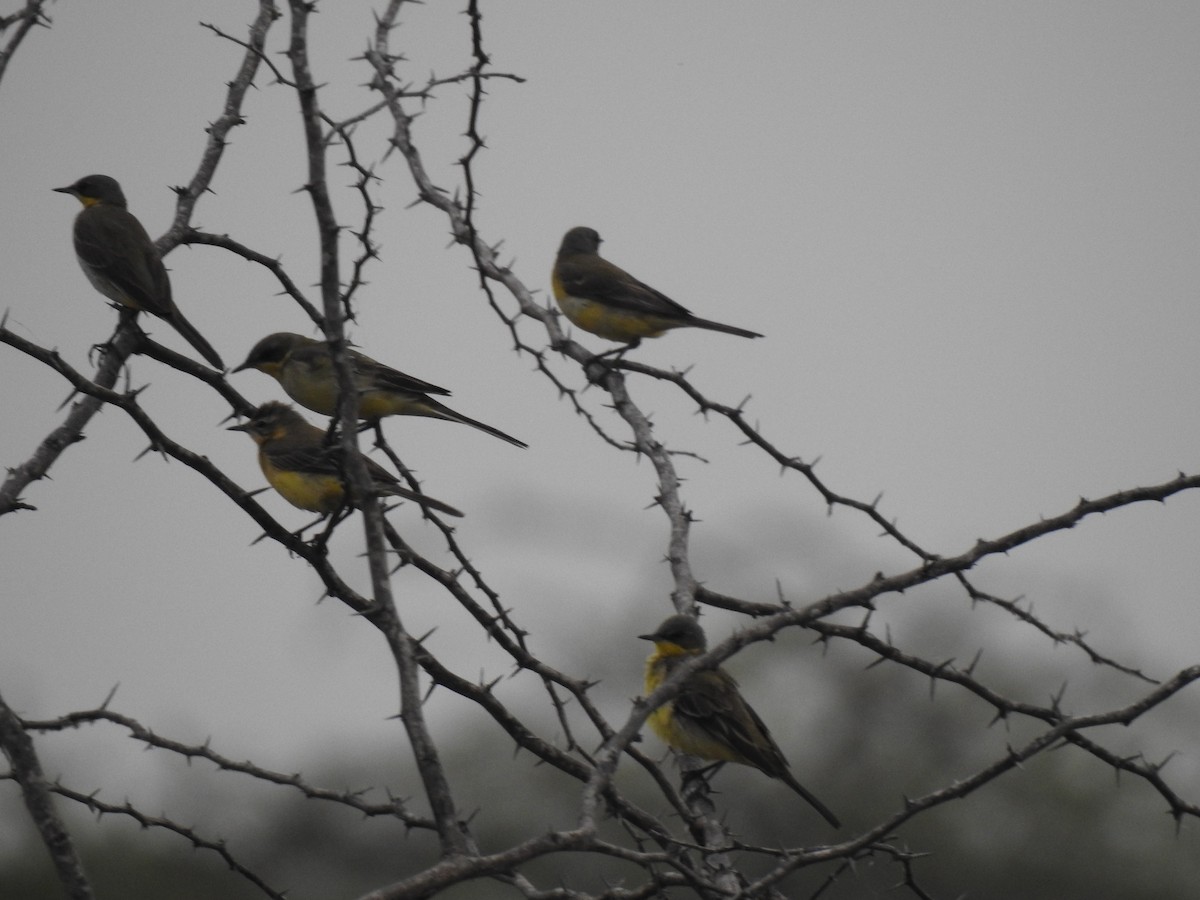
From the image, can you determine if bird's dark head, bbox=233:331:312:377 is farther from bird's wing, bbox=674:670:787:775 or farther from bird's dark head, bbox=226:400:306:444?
bird's wing, bbox=674:670:787:775

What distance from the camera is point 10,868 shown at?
2006 centimetres

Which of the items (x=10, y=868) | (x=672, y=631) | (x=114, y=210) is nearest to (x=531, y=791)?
(x=10, y=868)

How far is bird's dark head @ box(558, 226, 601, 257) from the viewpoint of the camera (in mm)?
11547

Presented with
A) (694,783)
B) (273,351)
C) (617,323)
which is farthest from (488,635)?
(617,323)

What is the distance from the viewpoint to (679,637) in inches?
265

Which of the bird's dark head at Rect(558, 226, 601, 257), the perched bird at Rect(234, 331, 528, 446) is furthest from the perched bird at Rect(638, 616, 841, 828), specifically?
the bird's dark head at Rect(558, 226, 601, 257)

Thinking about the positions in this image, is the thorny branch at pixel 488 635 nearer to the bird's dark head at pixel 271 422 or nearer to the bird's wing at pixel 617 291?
the bird's dark head at pixel 271 422

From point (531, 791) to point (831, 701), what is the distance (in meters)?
5.68

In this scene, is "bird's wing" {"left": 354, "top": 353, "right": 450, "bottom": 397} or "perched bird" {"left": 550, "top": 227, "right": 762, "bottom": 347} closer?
"bird's wing" {"left": 354, "top": 353, "right": 450, "bottom": 397}

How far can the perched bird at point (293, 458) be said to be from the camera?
23.5 ft

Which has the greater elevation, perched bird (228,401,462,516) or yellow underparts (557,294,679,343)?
yellow underparts (557,294,679,343)

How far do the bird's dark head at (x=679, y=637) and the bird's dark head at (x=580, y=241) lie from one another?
4.97 metres

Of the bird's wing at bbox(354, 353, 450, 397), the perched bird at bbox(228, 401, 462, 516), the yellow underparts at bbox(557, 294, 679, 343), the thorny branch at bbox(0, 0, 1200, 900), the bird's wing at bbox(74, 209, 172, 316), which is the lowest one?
the thorny branch at bbox(0, 0, 1200, 900)

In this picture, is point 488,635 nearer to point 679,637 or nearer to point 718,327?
point 679,637
